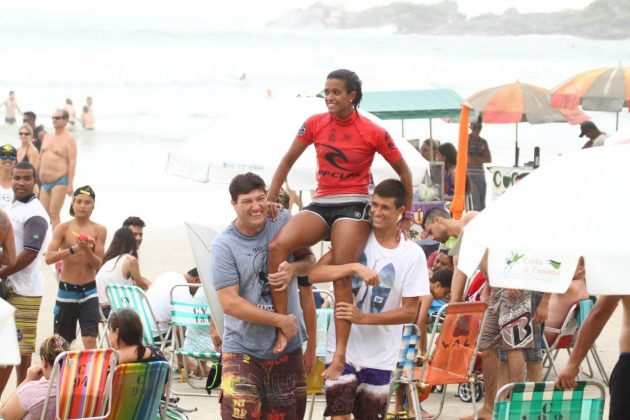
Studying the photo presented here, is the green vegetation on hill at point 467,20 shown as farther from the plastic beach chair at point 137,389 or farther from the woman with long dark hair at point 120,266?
the plastic beach chair at point 137,389

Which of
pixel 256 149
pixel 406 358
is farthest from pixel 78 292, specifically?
pixel 406 358

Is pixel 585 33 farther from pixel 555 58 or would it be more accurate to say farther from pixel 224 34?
pixel 224 34

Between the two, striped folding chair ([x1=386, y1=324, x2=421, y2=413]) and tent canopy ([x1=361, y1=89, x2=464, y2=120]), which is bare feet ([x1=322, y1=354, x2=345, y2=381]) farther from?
tent canopy ([x1=361, y1=89, x2=464, y2=120])

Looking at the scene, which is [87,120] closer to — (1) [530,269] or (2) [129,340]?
(2) [129,340]

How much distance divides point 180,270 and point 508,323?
753 cm

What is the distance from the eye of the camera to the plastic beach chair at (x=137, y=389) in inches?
231

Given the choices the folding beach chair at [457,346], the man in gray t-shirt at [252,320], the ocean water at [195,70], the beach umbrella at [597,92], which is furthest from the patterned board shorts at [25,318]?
the ocean water at [195,70]

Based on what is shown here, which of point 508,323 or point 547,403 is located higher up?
point 547,403

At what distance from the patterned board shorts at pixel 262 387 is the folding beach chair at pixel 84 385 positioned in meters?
0.63

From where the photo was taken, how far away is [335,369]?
229 inches

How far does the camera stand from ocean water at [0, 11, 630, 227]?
47.2 meters

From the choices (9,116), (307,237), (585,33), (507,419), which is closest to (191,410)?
(307,237)

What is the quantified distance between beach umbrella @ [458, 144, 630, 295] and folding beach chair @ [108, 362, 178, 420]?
183 cm

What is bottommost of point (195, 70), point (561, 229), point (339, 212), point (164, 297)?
point (195, 70)
